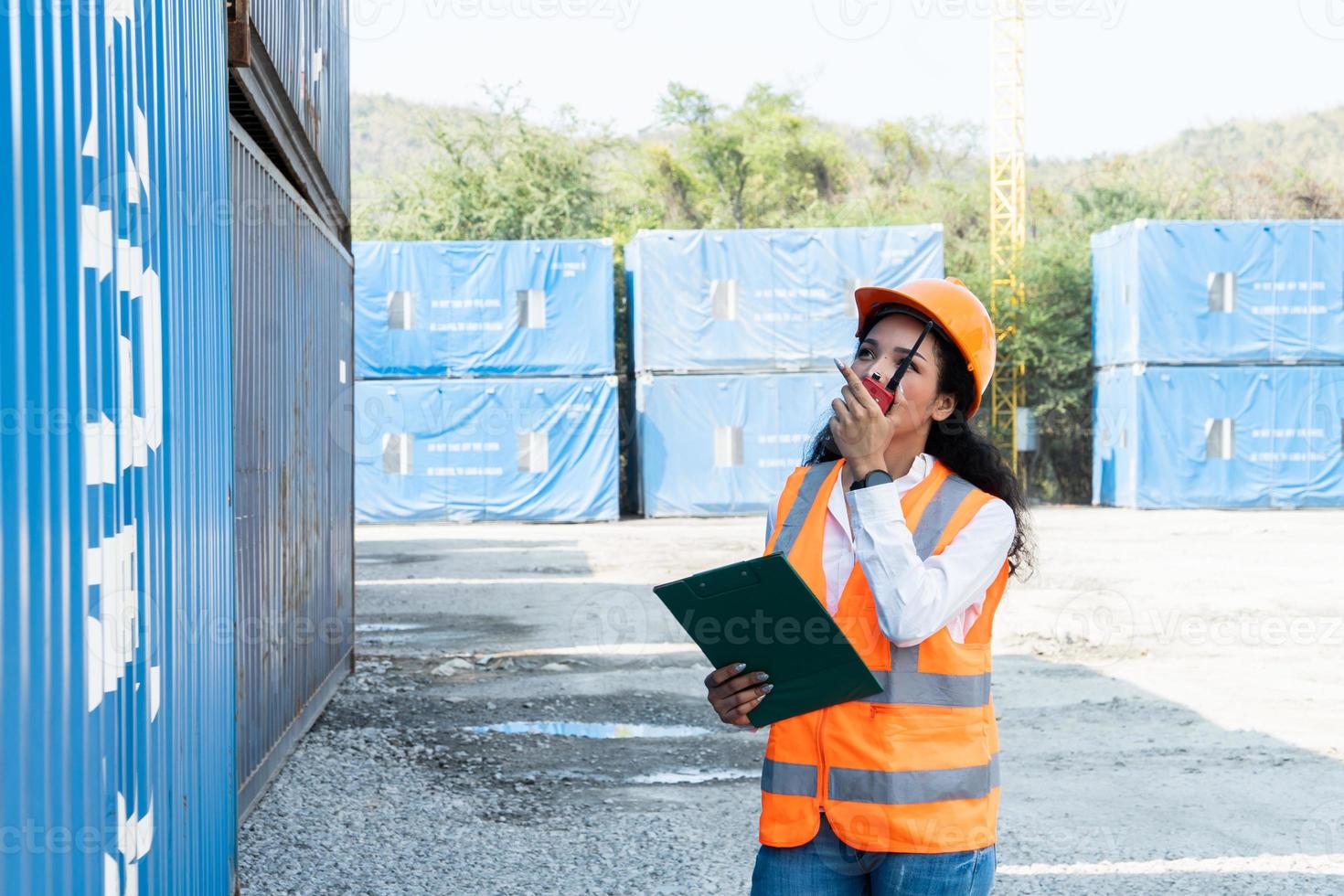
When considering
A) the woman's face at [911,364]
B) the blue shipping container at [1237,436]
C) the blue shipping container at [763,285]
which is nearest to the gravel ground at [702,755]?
the woman's face at [911,364]

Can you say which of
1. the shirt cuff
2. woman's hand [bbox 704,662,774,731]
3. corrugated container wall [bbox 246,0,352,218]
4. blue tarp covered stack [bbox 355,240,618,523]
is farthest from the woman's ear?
blue tarp covered stack [bbox 355,240,618,523]

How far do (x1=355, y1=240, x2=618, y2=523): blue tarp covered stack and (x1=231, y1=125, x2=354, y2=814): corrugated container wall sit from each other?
16.0 metres

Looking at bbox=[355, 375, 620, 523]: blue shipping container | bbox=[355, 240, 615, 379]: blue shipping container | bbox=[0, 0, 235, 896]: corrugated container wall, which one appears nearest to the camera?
bbox=[0, 0, 235, 896]: corrugated container wall

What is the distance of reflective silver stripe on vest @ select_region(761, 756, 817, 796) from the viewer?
2387 millimetres

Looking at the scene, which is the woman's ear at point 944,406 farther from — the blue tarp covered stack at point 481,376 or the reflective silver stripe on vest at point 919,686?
the blue tarp covered stack at point 481,376

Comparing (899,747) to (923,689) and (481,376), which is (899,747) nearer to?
(923,689)

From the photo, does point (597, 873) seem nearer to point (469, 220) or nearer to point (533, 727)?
point (533, 727)

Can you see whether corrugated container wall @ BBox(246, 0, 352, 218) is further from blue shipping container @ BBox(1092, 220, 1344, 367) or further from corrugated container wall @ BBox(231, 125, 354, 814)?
blue shipping container @ BBox(1092, 220, 1344, 367)

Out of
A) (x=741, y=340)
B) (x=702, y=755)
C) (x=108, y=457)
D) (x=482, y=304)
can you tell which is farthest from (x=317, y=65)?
(x=741, y=340)

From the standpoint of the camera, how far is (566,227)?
121 ft

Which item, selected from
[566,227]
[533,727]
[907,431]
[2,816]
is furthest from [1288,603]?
[566,227]

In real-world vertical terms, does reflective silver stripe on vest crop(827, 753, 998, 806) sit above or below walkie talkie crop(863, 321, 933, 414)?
below

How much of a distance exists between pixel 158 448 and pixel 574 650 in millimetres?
8015

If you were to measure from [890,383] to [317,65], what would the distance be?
702cm
